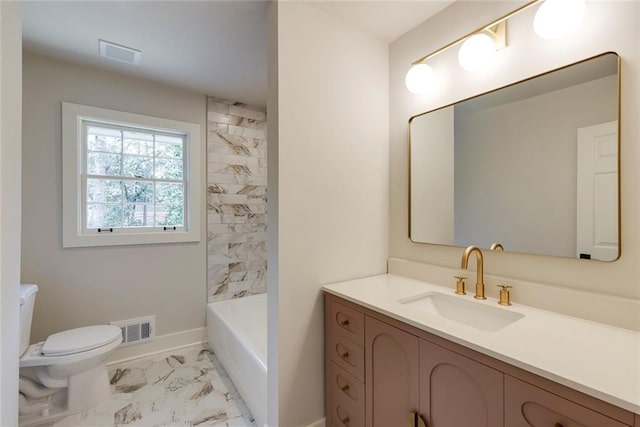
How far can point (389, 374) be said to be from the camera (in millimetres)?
1197

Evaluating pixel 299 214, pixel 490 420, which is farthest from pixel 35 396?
pixel 490 420

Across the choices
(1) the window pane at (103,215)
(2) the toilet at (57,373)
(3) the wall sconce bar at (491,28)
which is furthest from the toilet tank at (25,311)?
(3) the wall sconce bar at (491,28)

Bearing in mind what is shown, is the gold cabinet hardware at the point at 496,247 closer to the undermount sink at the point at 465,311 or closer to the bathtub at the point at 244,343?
the undermount sink at the point at 465,311

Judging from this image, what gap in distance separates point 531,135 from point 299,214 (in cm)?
111

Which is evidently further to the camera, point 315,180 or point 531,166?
point 315,180

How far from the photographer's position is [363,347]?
4.32 feet

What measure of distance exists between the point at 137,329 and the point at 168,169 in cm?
140

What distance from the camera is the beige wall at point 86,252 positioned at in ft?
6.56

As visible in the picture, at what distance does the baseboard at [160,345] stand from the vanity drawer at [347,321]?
5.60 ft

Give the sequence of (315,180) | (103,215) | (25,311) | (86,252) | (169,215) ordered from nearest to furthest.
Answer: (315,180), (25,311), (86,252), (103,215), (169,215)

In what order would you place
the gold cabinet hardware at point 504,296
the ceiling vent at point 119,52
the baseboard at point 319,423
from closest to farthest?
the gold cabinet hardware at point 504,296
the baseboard at point 319,423
the ceiling vent at point 119,52

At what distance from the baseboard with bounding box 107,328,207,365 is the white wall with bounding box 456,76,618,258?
2.40 m

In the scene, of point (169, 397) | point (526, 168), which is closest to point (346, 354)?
point (526, 168)

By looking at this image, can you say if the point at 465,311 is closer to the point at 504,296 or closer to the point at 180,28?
the point at 504,296
